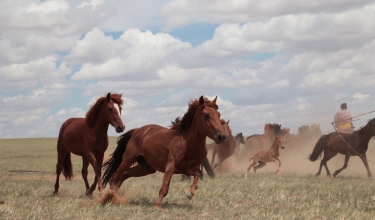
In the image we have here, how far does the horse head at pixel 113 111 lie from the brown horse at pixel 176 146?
50 cm

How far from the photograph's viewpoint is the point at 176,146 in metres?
9.25

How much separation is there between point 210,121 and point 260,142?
16222 millimetres

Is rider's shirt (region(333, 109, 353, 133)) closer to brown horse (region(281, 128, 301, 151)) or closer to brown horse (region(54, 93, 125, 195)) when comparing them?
brown horse (region(281, 128, 301, 151))

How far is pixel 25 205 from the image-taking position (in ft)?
29.8

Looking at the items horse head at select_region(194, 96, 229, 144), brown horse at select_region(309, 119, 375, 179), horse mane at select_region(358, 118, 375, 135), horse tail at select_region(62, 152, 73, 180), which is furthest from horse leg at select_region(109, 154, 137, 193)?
horse mane at select_region(358, 118, 375, 135)

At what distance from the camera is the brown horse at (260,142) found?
24672 mm

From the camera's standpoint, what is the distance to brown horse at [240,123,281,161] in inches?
971

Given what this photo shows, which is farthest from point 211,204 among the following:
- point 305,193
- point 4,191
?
point 4,191

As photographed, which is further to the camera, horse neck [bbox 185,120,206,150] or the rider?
the rider

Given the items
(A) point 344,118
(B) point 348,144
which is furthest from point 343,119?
(B) point 348,144

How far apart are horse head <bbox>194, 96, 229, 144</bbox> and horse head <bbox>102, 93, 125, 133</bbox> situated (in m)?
1.99

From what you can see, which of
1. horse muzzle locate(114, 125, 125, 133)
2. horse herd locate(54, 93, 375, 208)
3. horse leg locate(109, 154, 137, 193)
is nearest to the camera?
horse herd locate(54, 93, 375, 208)

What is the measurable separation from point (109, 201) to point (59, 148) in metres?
3.59

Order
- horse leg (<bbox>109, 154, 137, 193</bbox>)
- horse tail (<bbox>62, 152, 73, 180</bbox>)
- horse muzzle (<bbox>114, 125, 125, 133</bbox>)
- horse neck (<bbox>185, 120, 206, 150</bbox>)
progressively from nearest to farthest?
horse neck (<bbox>185, 120, 206, 150</bbox>), horse leg (<bbox>109, 154, 137, 193</bbox>), horse muzzle (<bbox>114, 125, 125, 133</bbox>), horse tail (<bbox>62, 152, 73, 180</bbox>)
